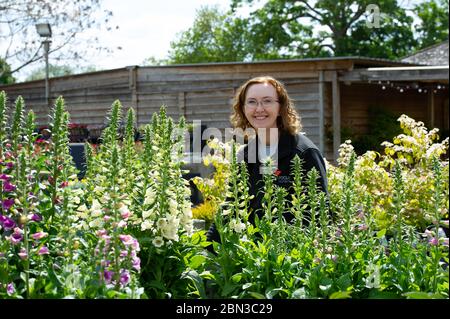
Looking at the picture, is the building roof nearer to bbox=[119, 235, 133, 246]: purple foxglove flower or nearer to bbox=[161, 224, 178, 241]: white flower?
bbox=[161, 224, 178, 241]: white flower

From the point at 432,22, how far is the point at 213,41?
9714 mm

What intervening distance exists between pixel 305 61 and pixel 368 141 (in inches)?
93.5

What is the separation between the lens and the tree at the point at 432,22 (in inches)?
1104

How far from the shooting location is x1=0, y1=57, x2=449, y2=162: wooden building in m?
15.0

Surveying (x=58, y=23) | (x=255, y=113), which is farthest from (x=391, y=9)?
(x=255, y=113)

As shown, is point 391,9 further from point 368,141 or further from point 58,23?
point 58,23

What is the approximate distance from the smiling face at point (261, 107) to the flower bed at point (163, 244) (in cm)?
107

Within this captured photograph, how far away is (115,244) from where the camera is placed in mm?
1992

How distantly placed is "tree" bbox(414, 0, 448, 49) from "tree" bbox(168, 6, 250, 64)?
25.0 ft

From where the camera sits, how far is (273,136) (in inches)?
149

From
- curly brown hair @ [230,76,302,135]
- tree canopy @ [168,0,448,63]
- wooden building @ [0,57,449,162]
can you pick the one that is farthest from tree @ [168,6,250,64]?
curly brown hair @ [230,76,302,135]

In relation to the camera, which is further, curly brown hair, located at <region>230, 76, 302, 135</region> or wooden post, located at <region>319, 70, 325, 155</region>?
wooden post, located at <region>319, 70, 325, 155</region>

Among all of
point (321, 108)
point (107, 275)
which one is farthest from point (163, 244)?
point (321, 108)
